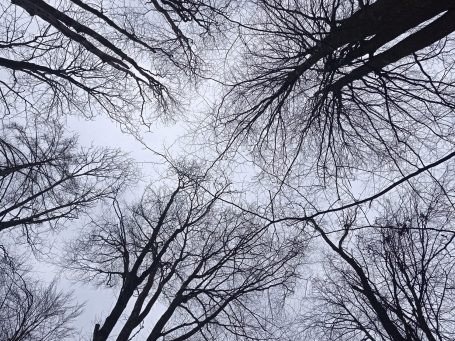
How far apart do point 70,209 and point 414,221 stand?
7.08 m

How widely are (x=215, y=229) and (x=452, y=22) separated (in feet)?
19.1

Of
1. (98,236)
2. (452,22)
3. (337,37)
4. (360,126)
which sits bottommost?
(98,236)

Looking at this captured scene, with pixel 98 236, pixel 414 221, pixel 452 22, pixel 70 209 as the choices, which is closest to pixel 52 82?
pixel 70 209

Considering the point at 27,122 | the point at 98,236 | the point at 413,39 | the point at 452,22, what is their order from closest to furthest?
the point at 452,22 → the point at 413,39 → the point at 27,122 → the point at 98,236

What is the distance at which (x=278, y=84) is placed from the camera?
5.12 metres

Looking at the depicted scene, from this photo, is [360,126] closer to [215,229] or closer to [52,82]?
[215,229]

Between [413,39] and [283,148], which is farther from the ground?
[413,39]

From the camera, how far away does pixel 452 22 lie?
140 inches

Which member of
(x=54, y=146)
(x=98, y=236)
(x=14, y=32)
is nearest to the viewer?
(x=14, y=32)

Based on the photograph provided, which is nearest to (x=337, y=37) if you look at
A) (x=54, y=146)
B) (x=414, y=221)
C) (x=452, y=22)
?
(x=452, y=22)

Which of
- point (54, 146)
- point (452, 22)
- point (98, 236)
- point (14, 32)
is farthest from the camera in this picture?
point (98, 236)

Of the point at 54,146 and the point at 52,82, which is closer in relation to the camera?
the point at 52,82

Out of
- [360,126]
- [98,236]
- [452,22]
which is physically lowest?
[98,236]

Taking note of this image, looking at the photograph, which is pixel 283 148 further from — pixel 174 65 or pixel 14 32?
pixel 14 32
